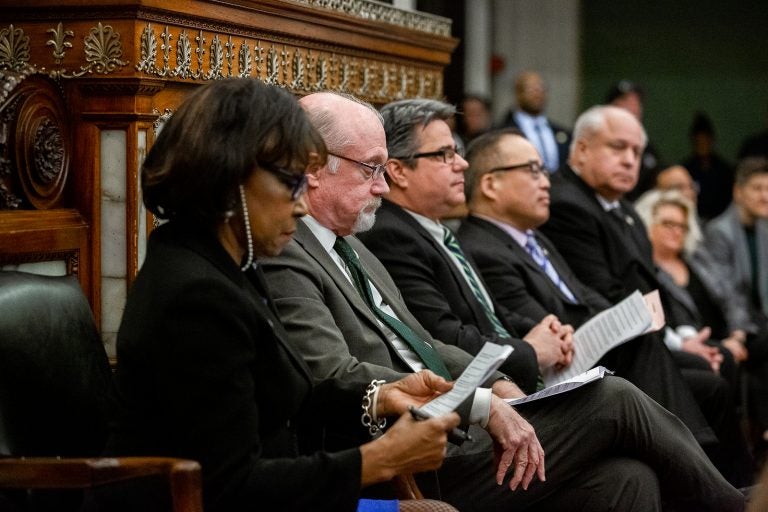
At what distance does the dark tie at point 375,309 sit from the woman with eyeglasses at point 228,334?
0.78m

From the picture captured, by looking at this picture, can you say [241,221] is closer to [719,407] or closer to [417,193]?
[417,193]

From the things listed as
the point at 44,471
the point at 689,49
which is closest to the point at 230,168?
the point at 44,471

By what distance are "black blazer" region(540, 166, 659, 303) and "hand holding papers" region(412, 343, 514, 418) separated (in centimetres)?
268

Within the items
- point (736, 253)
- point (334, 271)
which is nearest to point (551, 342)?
point (334, 271)

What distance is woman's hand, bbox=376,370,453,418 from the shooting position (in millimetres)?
2545

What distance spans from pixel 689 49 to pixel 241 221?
10905 mm

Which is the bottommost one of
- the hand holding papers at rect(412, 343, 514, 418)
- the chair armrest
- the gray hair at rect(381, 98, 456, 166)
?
the chair armrest

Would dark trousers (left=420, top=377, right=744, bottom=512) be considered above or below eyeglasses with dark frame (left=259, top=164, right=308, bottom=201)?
below

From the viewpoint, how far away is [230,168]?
217 centimetres

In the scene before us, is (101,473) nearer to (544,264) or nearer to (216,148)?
(216,148)

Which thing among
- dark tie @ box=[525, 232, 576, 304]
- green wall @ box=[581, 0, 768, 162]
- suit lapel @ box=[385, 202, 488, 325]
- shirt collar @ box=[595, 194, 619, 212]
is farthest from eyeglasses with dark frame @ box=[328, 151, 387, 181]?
green wall @ box=[581, 0, 768, 162]

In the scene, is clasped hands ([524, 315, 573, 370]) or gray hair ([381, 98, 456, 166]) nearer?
clasped hands ([524, 315, 573, 370])

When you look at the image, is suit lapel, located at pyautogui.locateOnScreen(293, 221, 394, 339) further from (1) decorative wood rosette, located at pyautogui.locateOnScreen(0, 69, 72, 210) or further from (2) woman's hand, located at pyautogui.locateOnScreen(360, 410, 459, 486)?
(2) woman's hand, located at pyautogui.locateOnScreen(360, 410, 459, 486)

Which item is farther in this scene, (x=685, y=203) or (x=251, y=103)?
(x=685, y=203)
